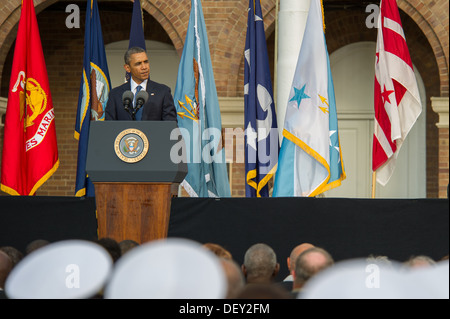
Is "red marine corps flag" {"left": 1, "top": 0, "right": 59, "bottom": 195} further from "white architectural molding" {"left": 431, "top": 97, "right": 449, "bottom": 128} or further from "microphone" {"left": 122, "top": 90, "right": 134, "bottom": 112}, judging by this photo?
"white architectural molding" {"left": 431, "top": 97, "right": 449, "bottom": 128}

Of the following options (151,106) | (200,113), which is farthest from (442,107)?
(151,106)

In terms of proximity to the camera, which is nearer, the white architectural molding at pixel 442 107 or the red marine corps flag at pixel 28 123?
the red marine corps flag at pixel 28 123

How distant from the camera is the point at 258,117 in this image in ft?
26.4

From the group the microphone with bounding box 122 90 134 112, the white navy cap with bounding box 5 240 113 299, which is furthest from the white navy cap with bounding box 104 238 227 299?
the microphone with bounding box 122 90 134 112

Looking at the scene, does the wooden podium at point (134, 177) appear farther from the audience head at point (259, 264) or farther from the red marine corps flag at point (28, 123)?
the red marine corps flag at point (28, 123)

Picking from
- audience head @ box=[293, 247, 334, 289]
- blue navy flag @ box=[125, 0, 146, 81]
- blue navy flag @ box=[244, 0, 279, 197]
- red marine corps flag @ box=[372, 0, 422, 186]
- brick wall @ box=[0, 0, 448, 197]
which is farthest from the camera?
brick wall @ box=[0, 0, 448, 197]

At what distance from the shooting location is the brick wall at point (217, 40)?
31.4 ft

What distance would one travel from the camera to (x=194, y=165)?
773 centimetres

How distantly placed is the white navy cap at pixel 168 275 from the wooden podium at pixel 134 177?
133 inches

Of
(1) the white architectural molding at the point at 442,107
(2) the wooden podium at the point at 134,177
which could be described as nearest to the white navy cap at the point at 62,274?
(2) the wooden podium at the point at 134,177

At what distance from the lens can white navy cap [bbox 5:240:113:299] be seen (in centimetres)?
125

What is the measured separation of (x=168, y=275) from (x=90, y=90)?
716 centimetres
